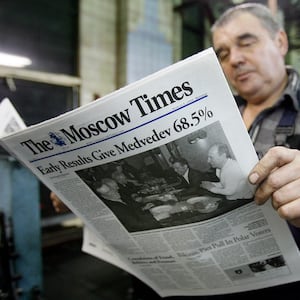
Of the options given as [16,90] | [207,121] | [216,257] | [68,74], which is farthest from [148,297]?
[68,74]

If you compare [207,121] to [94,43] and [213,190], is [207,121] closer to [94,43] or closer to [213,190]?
[213,190]

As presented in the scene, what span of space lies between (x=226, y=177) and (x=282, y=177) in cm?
8

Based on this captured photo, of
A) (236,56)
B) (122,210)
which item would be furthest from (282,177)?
(236,56)

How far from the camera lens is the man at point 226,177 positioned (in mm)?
483

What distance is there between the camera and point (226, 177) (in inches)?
A: 19.8

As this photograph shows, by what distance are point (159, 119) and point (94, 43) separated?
3104 mm

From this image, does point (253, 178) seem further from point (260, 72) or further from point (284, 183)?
point (260, 72)

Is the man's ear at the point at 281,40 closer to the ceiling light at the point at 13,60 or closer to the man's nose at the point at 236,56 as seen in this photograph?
the man's nose at the point at 236,56

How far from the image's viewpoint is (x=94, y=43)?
3.35 m

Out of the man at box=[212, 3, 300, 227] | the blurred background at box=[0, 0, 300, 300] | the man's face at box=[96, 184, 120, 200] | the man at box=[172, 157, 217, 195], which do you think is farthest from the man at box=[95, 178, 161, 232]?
the blurred background at box=[0, 0, 300, 300]

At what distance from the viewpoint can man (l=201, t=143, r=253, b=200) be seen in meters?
0.48

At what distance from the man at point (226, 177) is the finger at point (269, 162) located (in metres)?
0.02

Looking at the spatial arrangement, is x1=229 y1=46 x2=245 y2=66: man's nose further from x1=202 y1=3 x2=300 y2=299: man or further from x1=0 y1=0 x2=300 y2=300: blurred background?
x1=0 y1=0 x2=300 y2=300: blurred background

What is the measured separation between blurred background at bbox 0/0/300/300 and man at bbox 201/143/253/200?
4.86 ft
